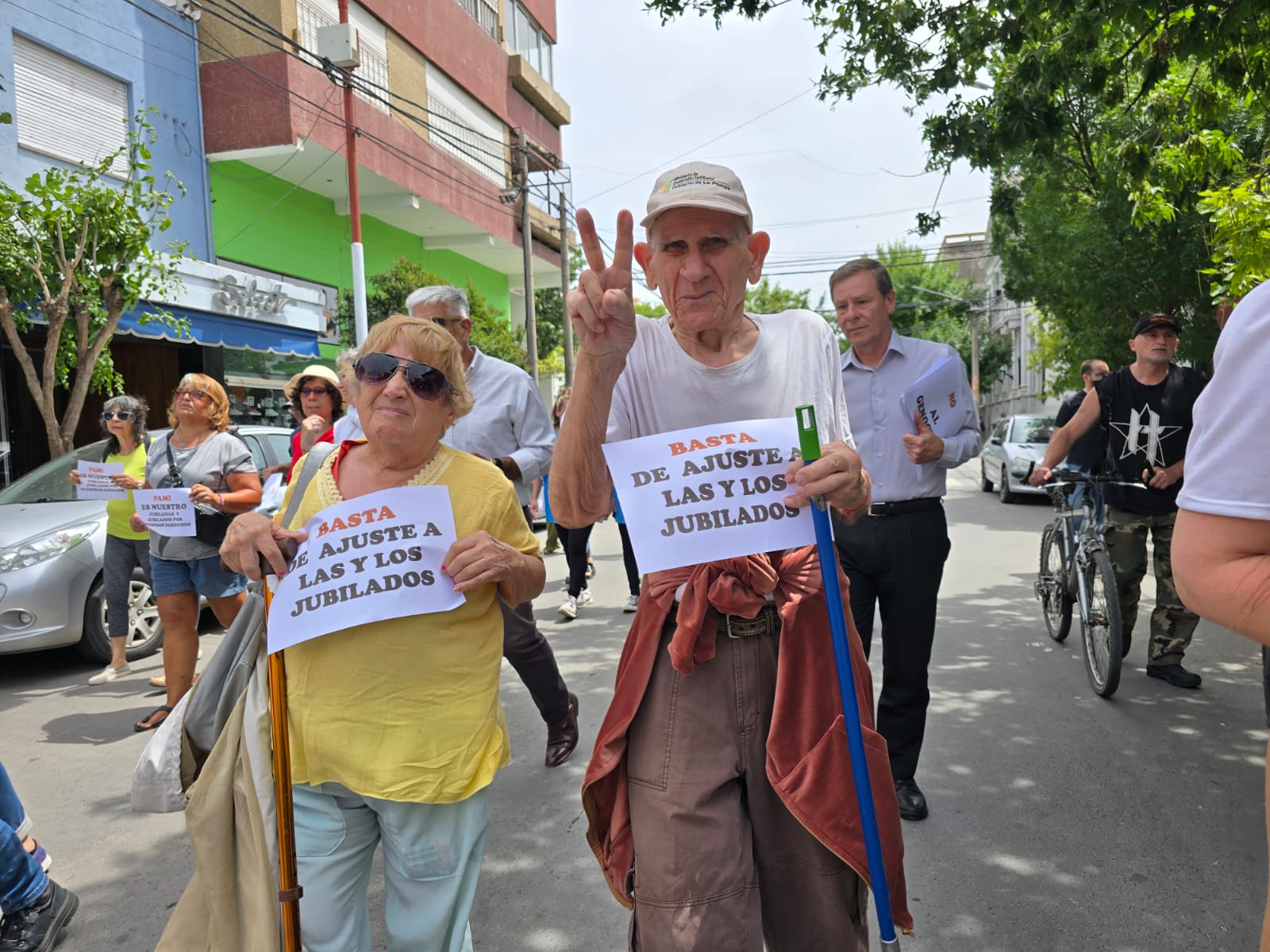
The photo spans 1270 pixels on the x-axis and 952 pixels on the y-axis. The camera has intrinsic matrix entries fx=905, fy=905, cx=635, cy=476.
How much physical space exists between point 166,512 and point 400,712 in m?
3.48

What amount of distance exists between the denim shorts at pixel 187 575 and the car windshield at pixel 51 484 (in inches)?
81.5

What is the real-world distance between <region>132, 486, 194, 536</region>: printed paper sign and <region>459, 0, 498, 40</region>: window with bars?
20.6 metres

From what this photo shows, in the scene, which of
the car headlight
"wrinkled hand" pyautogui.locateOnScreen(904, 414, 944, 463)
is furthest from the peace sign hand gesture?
the car headlight

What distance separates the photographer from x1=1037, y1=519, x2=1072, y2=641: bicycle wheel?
20.8 ft

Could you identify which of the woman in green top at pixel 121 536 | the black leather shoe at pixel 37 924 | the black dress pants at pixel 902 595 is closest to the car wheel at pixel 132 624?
the woman in green top at pixel 121 536

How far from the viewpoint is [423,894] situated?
88.1 inches

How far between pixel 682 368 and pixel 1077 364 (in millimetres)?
17916

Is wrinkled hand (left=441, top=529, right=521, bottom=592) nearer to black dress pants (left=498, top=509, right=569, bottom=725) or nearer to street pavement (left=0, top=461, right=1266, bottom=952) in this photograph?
street pavement (left=0, top=461, right=1266, bottom=952)

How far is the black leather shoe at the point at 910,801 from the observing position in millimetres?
3715

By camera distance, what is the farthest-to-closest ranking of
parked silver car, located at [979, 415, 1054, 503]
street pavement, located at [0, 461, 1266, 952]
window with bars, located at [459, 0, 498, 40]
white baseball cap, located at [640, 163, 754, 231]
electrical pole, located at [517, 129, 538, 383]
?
window with bars, located at [459, 0, 498, 40], electrical pole, located at [517, 129, 538, 383], parked silver car, located at [979, 415, 1054, 503], street pavement, located at [0, 461, 1266, 952], white baseball cap, located at [640, 163, 754, 231]

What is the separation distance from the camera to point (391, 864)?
7.44 feet

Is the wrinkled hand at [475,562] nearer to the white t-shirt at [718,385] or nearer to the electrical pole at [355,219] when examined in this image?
the white t-shirt at [718,385]

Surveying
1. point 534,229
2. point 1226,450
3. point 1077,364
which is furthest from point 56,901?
point 534,229

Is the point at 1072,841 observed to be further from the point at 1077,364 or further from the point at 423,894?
the point at 1077,364
